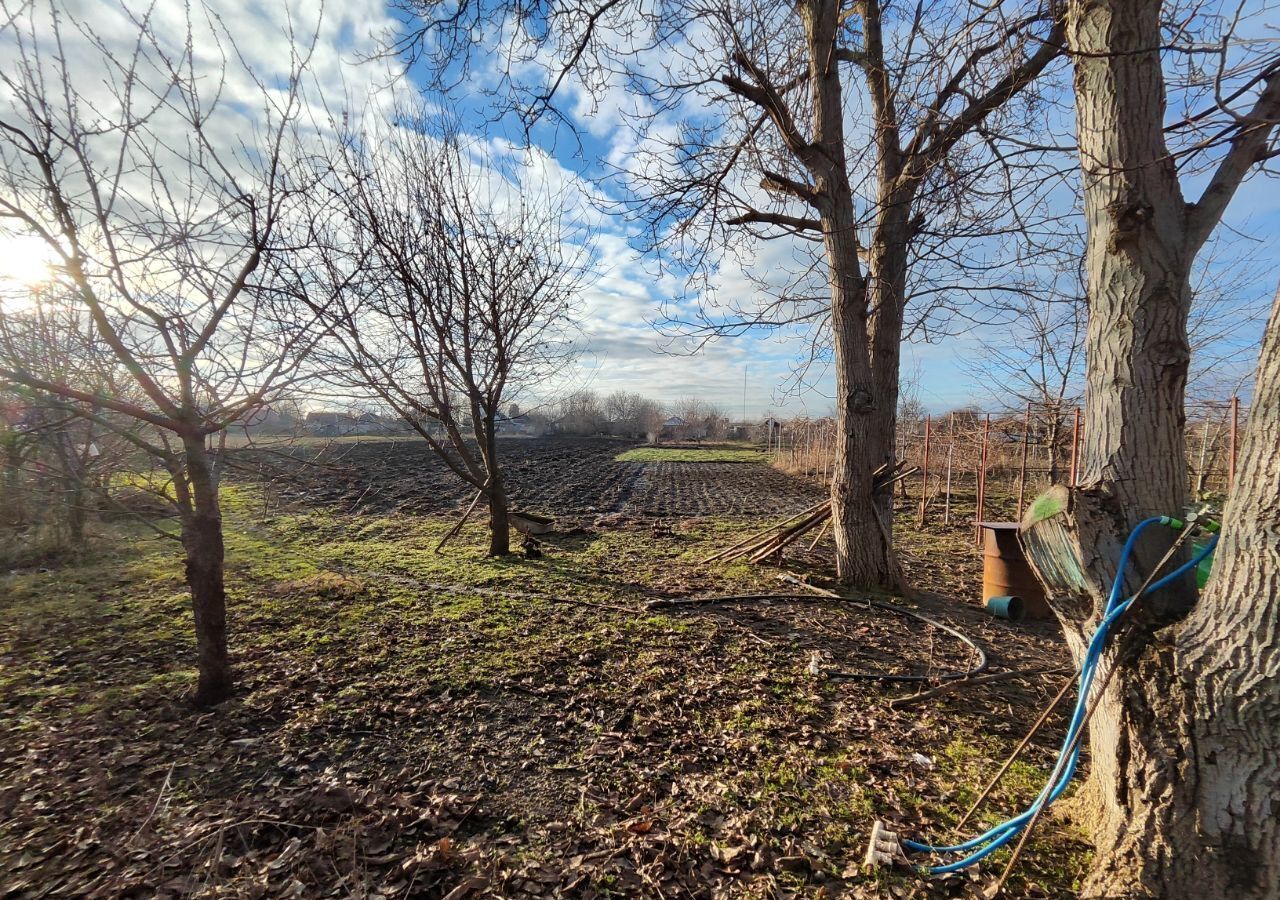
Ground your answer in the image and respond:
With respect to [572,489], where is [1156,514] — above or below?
above

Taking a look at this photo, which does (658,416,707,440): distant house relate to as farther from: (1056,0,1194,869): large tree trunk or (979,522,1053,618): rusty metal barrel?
(1056,0,1194,869): large tree trunk

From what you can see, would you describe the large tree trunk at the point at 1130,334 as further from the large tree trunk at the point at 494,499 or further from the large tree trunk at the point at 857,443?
the large tree trunk at the point at 494,499

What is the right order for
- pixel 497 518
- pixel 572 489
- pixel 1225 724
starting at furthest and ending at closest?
pixel 572 489, pixel 497 518, pixel 1225 724

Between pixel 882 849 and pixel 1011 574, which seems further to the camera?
pixel 1011 574

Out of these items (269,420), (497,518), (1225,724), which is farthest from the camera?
(497,518)

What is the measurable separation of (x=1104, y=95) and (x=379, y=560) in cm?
799

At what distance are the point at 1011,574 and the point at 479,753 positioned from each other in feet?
17.0

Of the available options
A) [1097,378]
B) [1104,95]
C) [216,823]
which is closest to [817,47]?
[1104,95]

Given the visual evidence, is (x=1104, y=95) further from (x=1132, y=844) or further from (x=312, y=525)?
(x=312, y=525)

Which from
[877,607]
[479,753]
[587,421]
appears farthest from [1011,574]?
[587,421]

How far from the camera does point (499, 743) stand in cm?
304

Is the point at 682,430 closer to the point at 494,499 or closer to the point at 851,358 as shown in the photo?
the point at 494,499

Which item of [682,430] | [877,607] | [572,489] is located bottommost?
[877,607]

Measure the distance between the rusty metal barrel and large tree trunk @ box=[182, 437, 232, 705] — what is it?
6515 millimetres
